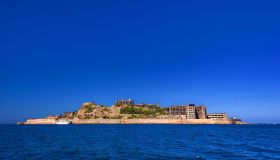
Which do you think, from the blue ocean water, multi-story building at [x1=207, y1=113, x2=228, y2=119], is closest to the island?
multi-story building at [x1=207, y1=113, x2=228, y2=119]

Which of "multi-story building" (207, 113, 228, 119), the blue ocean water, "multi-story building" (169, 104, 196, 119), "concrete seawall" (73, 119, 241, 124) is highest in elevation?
"multi-story building" (169, 104, 196, 119)

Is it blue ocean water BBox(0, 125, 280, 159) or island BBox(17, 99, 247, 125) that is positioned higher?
island BBox(17, 99, 247, 125)

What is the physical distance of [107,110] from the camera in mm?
192750

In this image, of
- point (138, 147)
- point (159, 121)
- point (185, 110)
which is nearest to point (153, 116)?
point (159, 121)

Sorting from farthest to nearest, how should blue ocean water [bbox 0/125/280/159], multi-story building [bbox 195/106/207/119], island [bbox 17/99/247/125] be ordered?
multi-story building [bbox 195/106/207/119], island [bbox 17/99/247/125], blue ocean water [bbox 0/125/280/159]

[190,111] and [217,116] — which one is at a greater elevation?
[190,111]

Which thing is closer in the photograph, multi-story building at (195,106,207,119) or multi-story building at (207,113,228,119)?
multi-story building at (195,106,207,119)

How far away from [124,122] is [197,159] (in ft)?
483

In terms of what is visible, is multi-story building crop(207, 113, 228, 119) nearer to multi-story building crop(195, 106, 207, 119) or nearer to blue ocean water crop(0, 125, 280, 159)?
multi-story building crop(195, 106, 207, 119)

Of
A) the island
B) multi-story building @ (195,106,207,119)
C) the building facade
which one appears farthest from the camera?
multi-story building @ (195,106,207,119)

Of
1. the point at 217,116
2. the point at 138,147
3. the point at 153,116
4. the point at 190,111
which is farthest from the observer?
the point at 217,116

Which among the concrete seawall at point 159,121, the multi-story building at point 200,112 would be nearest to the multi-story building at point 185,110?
the multi-story building at point 200,112

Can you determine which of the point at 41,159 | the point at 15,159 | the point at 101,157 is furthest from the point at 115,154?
the point at 15,159

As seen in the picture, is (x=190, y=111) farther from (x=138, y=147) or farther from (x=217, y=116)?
(x=138, y=147)
